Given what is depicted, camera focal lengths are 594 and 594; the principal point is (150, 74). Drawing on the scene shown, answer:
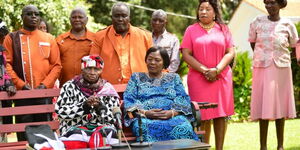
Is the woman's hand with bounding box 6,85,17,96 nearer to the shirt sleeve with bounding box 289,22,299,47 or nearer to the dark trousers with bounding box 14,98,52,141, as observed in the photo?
the dark trousers with bounding box 14,98,52,141

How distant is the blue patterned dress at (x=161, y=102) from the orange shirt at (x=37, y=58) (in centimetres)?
113

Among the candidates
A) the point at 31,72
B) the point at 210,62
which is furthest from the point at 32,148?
the point at 210,62

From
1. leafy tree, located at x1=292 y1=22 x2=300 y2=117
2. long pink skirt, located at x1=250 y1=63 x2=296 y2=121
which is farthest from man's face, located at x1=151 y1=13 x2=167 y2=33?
leafy tree, located at x1=292 y1=22 x2=300 y2=117

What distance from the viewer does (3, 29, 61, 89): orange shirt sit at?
297 inches

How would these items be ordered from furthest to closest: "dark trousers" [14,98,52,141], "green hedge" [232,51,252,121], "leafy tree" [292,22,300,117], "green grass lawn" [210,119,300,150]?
"green hedge" [232,51,252,121] → "leafy tree" [292,22,300,117] → "green grass lawn" [210,119,300,150] → "dark trousers" [14,98,52,141]

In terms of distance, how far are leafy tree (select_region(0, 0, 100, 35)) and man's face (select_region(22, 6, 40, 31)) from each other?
7.15 metres

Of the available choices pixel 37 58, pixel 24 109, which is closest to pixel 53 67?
pixel 37 58

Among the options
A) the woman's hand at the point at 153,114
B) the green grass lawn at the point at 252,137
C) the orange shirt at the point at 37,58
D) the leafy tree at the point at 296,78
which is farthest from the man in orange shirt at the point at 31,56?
the leafy tree at the point at 296,78

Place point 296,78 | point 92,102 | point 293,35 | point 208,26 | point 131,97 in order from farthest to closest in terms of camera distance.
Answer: point 296,78
point 293,35
point 208,26
point 131,97
point 92,102

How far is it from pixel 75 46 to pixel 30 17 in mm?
681

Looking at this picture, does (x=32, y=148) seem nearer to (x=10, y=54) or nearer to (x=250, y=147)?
(x=10, y=54)

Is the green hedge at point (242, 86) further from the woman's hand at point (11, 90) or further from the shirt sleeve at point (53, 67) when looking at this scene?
the woman's hand at point (11, 90)

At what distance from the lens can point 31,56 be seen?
298 inches

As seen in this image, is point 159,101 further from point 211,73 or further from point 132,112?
point 211,73
